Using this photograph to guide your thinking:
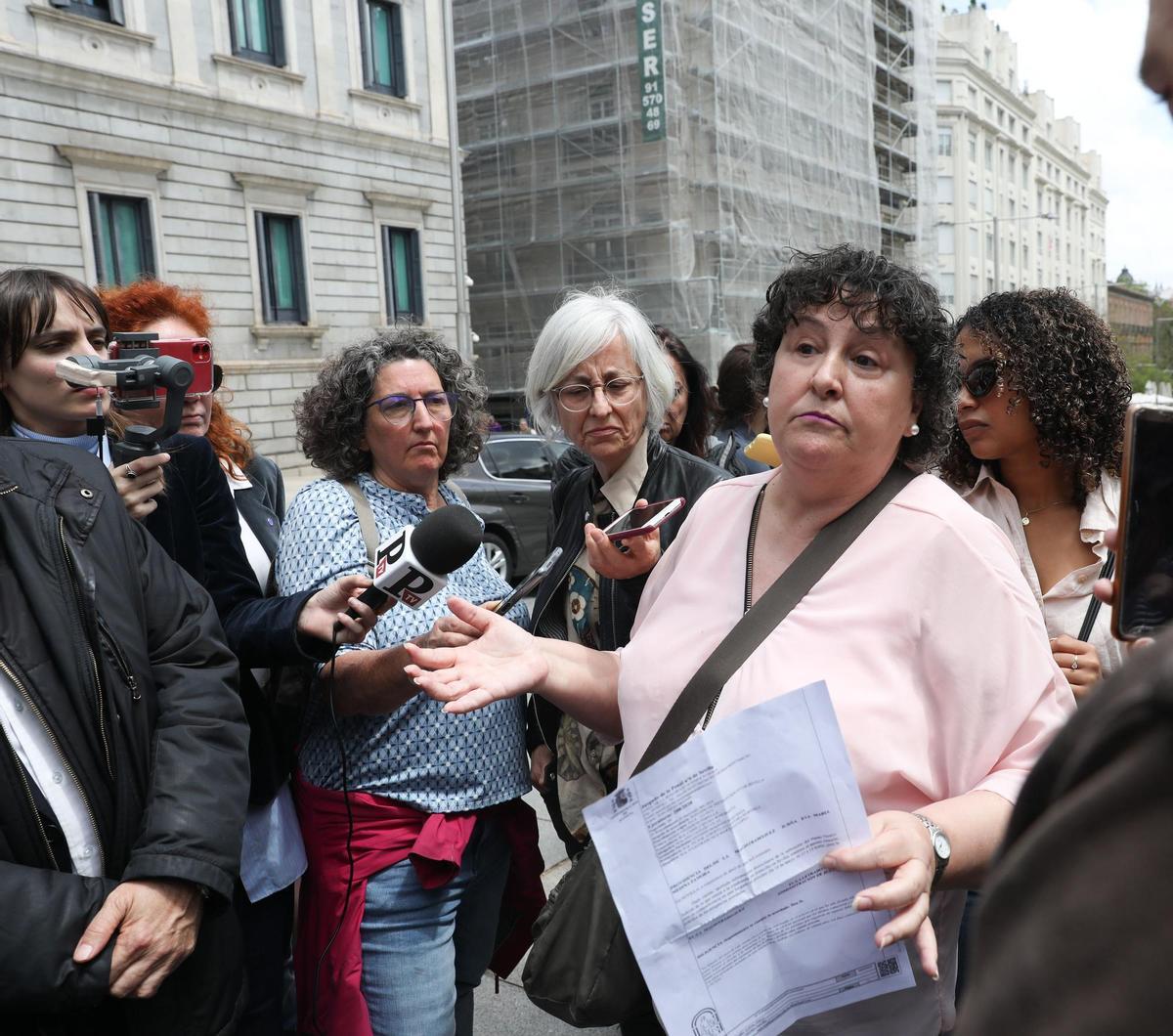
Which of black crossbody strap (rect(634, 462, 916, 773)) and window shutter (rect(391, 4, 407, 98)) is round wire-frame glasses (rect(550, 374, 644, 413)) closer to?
black crossbody strap (rect(634, 462, 916, 773))

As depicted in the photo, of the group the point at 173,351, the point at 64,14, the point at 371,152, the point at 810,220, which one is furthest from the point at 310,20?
the point at 173,351

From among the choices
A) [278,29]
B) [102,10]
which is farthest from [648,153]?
[102,10]

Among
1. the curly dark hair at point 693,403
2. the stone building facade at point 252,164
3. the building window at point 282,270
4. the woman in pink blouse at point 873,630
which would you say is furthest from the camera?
the building window at point 282,270

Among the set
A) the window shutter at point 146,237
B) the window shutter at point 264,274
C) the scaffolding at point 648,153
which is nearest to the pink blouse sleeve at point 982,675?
the window shutter at point 146,237

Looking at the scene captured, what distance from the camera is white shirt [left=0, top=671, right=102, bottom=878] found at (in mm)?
1573

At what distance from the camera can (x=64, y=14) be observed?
576 inches

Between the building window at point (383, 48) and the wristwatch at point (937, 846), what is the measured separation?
2103 cm

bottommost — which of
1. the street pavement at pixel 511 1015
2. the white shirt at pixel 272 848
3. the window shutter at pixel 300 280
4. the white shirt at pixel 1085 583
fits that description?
the street pavement at pixel 511 1015

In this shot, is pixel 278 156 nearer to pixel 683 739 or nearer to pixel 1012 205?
pixel 683 739

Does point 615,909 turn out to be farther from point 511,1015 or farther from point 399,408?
point 511,1015

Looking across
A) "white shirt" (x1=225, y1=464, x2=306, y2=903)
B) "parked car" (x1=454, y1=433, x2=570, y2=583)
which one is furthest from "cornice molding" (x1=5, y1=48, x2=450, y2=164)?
"white shirt" (x1=225, y1=464, x2=306, y2=903)

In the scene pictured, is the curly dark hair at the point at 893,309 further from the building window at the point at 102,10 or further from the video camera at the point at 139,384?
the building window at the point at 102,10

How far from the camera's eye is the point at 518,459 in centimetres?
1007

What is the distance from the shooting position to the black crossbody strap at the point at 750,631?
1580mm
